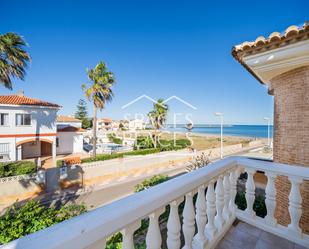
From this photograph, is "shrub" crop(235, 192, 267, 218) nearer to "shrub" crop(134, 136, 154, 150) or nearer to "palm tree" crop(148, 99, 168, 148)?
"shrub" crop(134, 136, 154, 150)

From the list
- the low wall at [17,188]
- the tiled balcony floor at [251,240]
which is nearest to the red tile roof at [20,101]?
the low wall at [17,188]

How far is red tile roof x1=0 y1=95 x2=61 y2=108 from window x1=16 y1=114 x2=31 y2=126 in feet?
3.64

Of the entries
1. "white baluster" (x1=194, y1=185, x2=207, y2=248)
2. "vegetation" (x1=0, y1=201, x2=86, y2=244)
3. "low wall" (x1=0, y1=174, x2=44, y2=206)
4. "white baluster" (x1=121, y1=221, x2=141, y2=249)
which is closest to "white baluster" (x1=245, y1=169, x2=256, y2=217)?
"white baluster" (x1=194, y1=185, x2=207, y2=248)

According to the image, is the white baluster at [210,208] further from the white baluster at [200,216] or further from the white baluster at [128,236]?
the white baluster at [128,236]

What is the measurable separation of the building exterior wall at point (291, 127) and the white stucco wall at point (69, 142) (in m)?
21.4

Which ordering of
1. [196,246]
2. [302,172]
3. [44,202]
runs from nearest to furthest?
[196,246], [302,172], [44,202]

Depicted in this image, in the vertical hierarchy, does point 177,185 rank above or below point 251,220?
above

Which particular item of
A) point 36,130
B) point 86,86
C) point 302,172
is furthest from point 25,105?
point 302,172

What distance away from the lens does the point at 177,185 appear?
140cm

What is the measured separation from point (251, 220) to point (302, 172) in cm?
96

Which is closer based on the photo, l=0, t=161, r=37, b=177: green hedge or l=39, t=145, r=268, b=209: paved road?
l=39, t=145, r=268, b=209: paved road

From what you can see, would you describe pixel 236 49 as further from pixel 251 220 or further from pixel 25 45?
pixel 25 45

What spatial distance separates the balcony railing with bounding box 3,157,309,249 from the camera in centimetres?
77

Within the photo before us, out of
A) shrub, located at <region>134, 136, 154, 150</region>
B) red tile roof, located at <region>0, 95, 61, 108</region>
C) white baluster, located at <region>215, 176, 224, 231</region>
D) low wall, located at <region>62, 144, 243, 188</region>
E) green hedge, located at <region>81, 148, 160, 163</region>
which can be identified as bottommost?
low wall, located at <region>62, 144, 243, 188</region>
